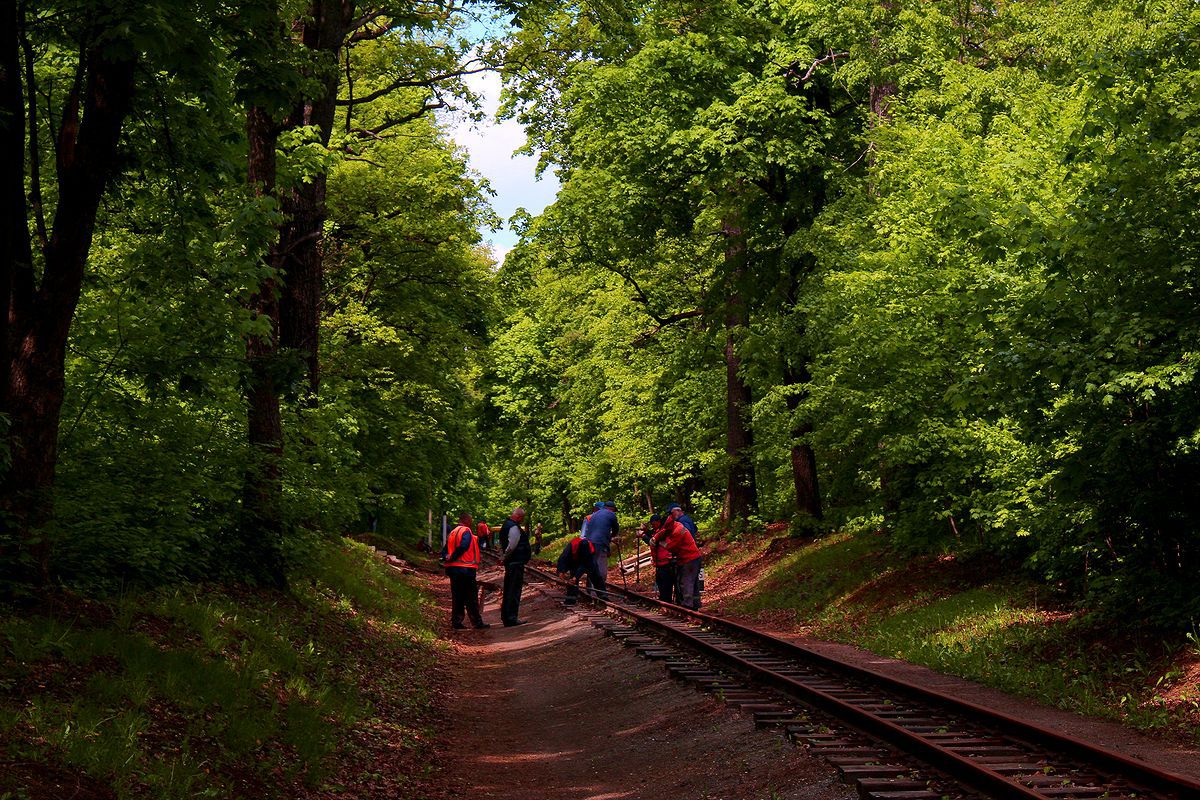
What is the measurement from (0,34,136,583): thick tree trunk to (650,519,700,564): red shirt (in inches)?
460

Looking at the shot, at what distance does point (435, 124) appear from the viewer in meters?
32.9

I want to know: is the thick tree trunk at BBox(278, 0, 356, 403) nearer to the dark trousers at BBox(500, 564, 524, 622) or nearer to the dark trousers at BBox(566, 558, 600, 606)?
the dark trousers at BBox(500, 564, 524, 622)

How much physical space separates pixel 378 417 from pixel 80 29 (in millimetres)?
22723

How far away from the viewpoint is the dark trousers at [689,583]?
1955cm

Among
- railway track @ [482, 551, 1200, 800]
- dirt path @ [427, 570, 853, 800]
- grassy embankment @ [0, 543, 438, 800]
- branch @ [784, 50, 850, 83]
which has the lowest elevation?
dirt path @ [427, 570, 853, 800]

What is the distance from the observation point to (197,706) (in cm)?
768

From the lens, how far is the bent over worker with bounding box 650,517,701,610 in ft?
61.8

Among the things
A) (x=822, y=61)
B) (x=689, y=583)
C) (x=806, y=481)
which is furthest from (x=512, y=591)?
(x=822, y=61)

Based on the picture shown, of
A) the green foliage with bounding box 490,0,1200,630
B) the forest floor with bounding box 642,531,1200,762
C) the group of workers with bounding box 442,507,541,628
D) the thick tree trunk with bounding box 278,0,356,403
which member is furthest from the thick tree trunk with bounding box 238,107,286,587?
the forest floor with bounding box 642,531,1200,762

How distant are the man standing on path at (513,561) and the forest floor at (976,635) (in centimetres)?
454

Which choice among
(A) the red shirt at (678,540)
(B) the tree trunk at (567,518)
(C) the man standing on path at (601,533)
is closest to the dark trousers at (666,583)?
(A) the red shirt at (678,540)

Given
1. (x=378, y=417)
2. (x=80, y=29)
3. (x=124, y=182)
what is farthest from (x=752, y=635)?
(x=378, y=417)

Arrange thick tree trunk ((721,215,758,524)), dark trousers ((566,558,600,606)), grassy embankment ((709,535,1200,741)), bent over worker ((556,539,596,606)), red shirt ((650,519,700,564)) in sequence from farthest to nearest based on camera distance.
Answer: thick tree trunk ((721,215,758,524)) < bent over worker ((556,539,596,606)) < dark trousers ((566,558,600,606)) < red shirt ((650,519,700,564)) < grassy embankment ((709,535,1200,741))

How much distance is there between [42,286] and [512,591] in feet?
43.7
